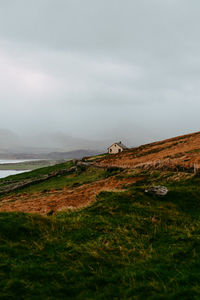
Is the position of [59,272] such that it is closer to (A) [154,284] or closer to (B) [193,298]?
(A) [154,284]

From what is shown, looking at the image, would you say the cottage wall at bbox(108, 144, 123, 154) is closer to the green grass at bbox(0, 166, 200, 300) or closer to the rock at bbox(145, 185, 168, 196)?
the rock at bbox(145, 185, 168, 196)

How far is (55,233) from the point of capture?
711 cm

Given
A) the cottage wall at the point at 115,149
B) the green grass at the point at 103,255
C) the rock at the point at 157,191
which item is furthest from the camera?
the cottage wall at the point at 115,149

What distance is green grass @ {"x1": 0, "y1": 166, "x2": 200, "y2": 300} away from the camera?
13.8 feet

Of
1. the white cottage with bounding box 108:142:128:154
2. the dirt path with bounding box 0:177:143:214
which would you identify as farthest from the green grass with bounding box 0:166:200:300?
the white cottage with bounding box 108:142:128:154

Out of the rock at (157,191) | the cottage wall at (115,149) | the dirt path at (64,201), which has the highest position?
the cottage wall at (115,149)

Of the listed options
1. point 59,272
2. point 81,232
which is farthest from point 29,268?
point 81,232

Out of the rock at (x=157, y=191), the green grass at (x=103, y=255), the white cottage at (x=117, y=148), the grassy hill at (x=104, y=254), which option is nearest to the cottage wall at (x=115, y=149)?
the white cottage at (x=117, y=148)

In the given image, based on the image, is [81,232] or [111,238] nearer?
[111,238]

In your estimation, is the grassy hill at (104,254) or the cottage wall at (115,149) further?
the cottage wall at (115,149)

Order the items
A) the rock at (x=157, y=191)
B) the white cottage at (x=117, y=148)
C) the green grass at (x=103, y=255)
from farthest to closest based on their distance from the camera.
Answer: the white cottage at (x=117, y=148), the rock at (x=157, y=191), the green grass at (x=103, y=255)

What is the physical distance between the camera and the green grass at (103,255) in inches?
165

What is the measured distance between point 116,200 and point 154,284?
21.4 feet

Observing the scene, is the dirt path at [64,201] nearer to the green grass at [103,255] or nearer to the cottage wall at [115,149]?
the green grass at [103,255]
